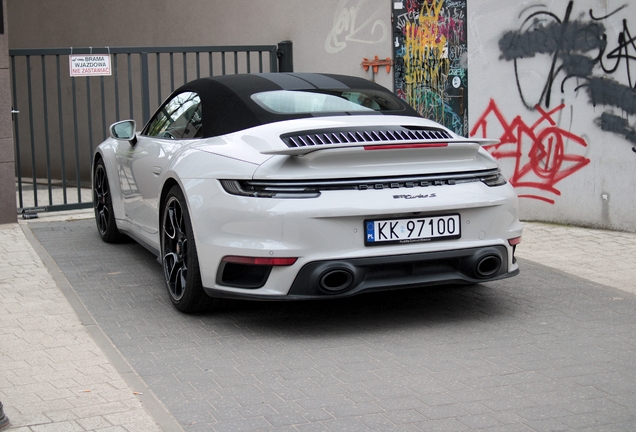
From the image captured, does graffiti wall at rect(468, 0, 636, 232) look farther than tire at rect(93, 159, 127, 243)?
Yes

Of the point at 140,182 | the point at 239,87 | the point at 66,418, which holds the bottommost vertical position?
the point at 66,418

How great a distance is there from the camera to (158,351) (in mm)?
4852

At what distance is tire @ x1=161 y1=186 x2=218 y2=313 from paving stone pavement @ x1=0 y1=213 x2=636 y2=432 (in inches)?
4.7

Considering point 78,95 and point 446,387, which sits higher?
point 78,95

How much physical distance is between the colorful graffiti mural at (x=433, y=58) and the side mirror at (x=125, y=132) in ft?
12.4

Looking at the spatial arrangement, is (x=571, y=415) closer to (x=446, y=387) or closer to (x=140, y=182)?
(x=446, y=387)

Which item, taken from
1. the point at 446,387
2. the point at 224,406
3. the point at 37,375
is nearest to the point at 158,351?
the point at 37,375

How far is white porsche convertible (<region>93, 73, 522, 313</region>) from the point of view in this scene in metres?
4.80

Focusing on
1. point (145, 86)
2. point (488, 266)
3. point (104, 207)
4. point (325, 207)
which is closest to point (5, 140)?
point (104, 207)

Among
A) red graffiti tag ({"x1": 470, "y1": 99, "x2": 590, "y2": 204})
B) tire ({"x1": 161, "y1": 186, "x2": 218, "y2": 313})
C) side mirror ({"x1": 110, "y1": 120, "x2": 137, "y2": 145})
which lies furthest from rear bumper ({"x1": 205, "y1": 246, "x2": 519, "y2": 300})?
red graffiti tag ({"x1": 470, "y1": 99, "x2": 590, "y2": 204})

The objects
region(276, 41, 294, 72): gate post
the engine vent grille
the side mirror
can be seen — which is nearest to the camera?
the engine vent grille

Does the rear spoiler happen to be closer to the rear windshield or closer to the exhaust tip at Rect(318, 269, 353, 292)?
the exhaust tip at Rect(318, 269, 353, 292)

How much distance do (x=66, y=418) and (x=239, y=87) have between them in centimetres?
283

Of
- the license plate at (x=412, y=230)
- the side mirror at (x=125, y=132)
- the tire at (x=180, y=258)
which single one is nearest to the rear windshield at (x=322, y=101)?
the tire at (x=180, y=258)
